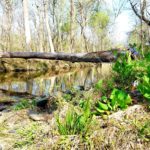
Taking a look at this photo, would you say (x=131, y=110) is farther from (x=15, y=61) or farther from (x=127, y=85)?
(x=15, y=61)

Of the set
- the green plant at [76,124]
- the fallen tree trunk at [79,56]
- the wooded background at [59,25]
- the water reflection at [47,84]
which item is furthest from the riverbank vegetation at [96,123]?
the wooded background at [59,25]

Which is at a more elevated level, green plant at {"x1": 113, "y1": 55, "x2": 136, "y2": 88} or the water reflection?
green plant at {"x1": 113, "y1": 55, "x2": 136, "y2": 88}

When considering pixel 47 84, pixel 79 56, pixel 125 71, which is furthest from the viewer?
pixel 47 84

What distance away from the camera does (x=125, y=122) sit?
10.9 feet

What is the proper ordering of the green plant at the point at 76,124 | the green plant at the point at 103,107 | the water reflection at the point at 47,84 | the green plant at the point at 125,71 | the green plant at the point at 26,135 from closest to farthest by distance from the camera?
1. the green plant at the point at 76,124
2. the green plant at the point at 26,135
3. the green plant at the point at 103,107
4. the green plant at the point at 125,71
5. the water reflection at the point at 47,84

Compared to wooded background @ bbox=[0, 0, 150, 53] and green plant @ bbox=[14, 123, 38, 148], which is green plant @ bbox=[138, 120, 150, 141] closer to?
green plant @ bbox=[14, 123, 38, 148]

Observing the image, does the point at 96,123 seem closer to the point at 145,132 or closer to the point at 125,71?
the point at 145,132

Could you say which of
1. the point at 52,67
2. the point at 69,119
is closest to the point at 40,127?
the point at 69,119

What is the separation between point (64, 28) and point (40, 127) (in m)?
39.9

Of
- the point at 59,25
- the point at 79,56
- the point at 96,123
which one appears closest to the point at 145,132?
the point at 96,123

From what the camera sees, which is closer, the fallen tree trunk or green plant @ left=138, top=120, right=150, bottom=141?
green plant @ left=138, top=120, right=150, bottom=141

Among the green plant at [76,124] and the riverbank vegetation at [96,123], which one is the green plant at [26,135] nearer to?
the riverbank vegetation at [96,123]

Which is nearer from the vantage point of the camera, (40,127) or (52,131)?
(52,131)

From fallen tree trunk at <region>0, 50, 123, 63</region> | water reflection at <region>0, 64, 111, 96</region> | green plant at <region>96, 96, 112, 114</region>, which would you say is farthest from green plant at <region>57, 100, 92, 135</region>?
water reflection at <region>0, 64, 111, 96</region>
